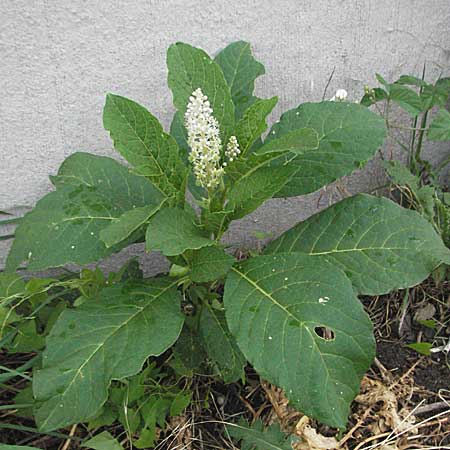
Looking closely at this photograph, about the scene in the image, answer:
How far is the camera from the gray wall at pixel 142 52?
56.9 inches

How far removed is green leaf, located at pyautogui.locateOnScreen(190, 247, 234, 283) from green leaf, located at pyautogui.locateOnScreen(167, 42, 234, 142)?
1.04ft

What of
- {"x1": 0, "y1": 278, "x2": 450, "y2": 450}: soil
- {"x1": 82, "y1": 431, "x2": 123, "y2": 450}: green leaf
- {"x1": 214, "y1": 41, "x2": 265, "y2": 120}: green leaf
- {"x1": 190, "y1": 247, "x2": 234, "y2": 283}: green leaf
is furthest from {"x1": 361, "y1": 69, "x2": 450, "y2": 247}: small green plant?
{"x1": 82, "y1": 431, "x2": 123, "y2": 450}: green leaf

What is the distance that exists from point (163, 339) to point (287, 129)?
619 millimetres

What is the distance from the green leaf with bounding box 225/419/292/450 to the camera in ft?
4.12

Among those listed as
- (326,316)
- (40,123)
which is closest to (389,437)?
(326,316)

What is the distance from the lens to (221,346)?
4.45ft

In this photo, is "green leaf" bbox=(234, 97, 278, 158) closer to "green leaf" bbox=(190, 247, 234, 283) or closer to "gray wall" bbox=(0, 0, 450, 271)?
"green leaf" bbox=(190, 247, 234, 283)

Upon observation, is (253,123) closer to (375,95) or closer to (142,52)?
(142,52)

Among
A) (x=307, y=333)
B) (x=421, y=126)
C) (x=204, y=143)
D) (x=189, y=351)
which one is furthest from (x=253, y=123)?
(x=421, y=126)

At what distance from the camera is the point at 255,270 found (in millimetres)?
1289

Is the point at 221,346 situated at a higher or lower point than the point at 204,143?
lower

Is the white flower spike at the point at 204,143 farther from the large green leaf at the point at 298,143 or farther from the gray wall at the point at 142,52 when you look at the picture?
the gray wall at the point at 142,52

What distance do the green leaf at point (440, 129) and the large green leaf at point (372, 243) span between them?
362 mm

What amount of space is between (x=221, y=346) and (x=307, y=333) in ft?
0.96
